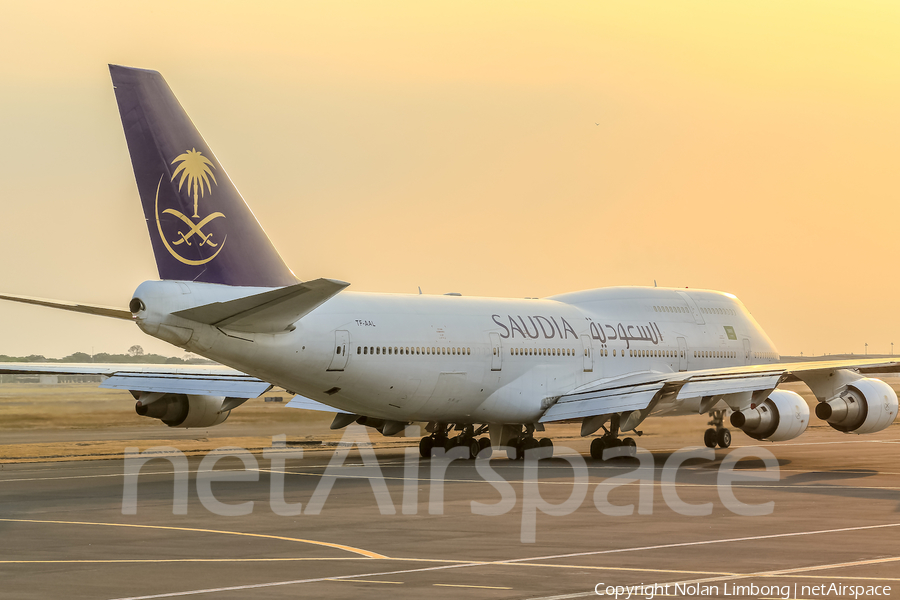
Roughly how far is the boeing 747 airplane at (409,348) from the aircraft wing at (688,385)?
6cm

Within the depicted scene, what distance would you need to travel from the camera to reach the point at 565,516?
61.3ft

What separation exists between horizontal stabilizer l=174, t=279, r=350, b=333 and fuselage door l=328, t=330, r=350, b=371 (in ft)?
7.80

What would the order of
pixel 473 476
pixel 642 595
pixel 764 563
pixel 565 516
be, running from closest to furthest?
pixel 642 595
pixel 764 563
pixel 565 516
pixel 473 476

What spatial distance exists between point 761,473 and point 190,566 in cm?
1727

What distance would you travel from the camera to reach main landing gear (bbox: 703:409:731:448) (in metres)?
36.8

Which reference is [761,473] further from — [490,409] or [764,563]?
[764,563]

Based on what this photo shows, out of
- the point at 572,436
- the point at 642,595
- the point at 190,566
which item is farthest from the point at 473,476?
the point at 572,436

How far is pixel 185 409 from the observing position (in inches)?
1278

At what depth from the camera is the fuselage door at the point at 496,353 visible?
3181 cm

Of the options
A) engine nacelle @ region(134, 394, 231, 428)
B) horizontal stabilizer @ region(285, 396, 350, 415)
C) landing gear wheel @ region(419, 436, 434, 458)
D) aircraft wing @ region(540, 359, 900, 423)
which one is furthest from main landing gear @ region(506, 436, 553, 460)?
engine nacelle @ region(134, 394, 231, 428)

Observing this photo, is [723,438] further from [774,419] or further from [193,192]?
[193,192]

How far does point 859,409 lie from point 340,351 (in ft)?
46.7

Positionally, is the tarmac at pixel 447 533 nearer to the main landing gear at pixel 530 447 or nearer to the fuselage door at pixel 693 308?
the main landing gear at pixel 530 447

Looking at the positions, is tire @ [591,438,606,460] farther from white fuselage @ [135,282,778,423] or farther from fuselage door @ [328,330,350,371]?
fuselage door @ [328,330,350,371]
